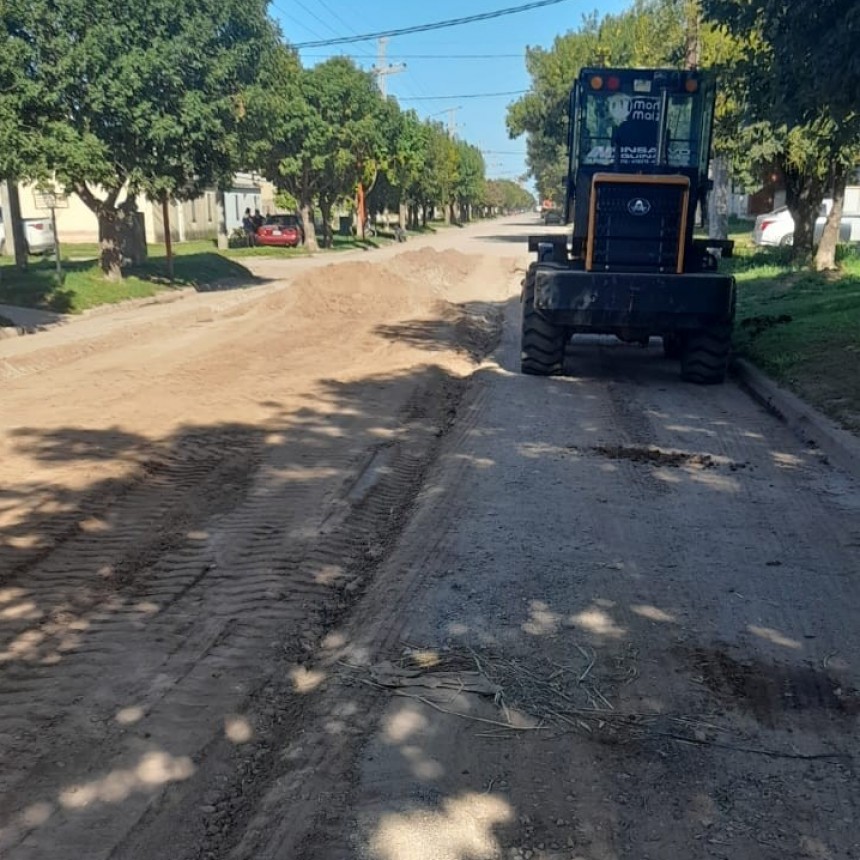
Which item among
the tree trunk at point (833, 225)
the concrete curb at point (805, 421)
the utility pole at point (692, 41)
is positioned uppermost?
the utility pole at point (692, 41)

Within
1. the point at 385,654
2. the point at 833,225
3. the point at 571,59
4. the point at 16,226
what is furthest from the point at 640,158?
the point at 571,59

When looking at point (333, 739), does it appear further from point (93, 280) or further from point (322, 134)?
point (322, 134)

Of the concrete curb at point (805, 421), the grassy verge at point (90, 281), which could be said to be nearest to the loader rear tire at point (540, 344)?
the concrete curb at point (805, 421)

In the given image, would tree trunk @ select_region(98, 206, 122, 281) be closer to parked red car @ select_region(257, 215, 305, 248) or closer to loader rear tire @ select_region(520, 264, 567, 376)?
loader rear tire @ select_region(520, 264, 567, 376)

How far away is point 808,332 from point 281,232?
1381 inches

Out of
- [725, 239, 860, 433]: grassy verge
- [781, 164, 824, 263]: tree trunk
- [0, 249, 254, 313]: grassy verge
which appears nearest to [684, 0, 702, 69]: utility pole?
[781, 164, 824, 263]: tree trunk

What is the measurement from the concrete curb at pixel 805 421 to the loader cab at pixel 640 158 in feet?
5.47

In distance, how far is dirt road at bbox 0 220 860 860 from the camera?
327cm

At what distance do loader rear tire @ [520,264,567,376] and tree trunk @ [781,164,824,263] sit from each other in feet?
49.5

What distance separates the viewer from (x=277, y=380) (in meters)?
11.5

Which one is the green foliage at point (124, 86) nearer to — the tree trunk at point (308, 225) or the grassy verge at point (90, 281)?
the grassy verge at point (90, 281)

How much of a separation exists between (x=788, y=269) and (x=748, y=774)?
21478mm

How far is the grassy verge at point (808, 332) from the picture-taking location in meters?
10.1

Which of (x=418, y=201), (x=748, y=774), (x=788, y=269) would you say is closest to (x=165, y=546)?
(x=748, y=774)
